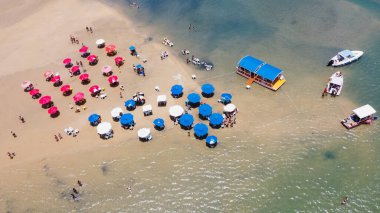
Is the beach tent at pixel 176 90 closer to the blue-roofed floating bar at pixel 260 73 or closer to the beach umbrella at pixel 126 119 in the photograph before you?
the beach umbrella at pixel 126 119

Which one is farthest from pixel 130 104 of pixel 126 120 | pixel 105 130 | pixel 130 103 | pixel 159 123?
pixel 159 123

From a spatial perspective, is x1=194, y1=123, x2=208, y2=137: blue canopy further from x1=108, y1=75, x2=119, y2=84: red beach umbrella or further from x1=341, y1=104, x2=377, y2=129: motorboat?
x1=341, y1=104, x2=377, y2=129: motorboat

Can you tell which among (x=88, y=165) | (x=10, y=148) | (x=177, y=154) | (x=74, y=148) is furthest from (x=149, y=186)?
(x=10, y=148)

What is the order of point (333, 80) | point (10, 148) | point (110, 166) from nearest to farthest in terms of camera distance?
point (110, 166) → point (10, 148) → point (333, 80)

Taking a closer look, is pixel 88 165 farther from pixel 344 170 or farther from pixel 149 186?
pixel 344 170

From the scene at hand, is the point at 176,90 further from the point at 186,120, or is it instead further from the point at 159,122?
the point at 159,122

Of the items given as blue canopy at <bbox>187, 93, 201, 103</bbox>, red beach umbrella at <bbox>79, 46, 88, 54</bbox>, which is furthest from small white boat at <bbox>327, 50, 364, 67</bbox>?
red beach umbrella at <bbox>79, 46, 88, 54</bbox>

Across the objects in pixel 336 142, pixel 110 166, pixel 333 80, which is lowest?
pixel 110 166
